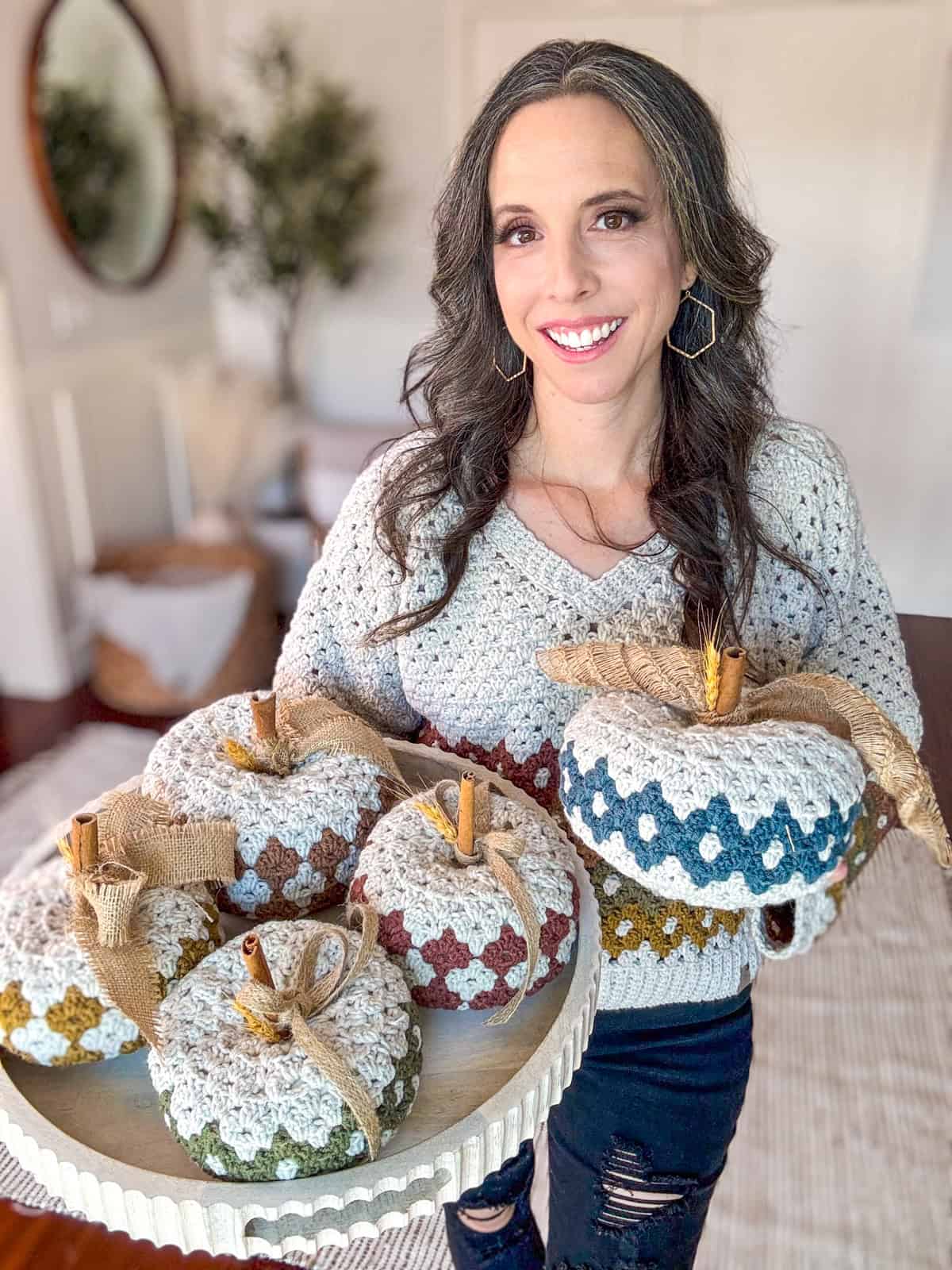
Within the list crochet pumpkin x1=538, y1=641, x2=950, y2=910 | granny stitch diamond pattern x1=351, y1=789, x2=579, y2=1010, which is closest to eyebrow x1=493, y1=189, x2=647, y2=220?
crochet pumpkin x1=538, y1=641, x2=950, y2=910

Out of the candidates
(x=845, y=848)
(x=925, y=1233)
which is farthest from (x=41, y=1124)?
(x=925, y=1233)

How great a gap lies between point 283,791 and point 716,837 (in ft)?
0.85

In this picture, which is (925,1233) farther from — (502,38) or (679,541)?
(502,38)

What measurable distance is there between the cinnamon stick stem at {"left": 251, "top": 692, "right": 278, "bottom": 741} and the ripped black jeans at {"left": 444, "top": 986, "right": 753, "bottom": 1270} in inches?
15.3

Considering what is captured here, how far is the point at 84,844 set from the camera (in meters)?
0.52

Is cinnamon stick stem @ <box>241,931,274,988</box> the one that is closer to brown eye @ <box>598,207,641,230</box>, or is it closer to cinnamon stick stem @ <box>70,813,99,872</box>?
cinnamon stick stem @ <box>70,813,99,872</box>

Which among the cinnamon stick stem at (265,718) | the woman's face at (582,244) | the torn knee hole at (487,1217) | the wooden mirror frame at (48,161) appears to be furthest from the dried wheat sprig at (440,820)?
the wooden mirror frame at (48,161)

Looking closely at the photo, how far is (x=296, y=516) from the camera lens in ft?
8.95

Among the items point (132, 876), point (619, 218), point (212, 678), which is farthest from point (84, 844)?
point (212, 678)

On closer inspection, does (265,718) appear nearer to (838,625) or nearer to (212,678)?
(838,625)

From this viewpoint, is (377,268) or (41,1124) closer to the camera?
(41,1124)

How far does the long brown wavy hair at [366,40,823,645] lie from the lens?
750 mm

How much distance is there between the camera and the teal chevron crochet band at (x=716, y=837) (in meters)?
0.52

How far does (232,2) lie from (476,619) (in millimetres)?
2578
